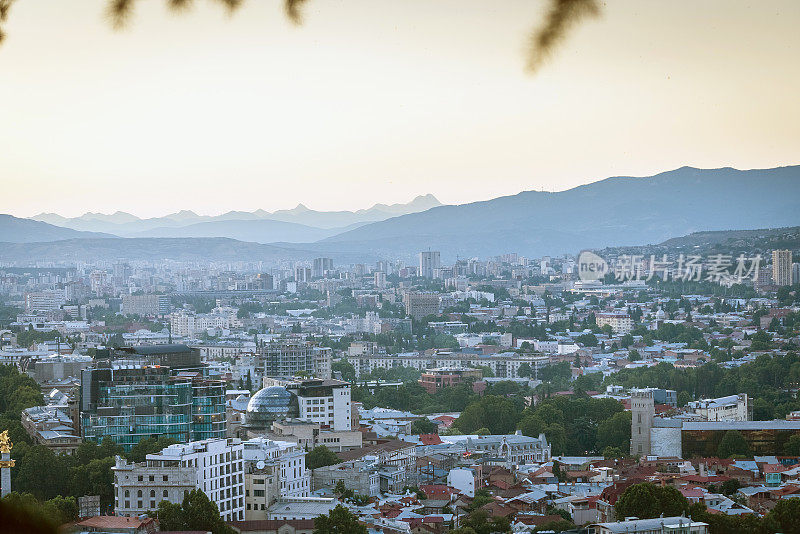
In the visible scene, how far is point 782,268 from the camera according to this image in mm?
93250

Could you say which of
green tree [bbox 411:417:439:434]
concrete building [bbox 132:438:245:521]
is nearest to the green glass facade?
concrete building [bbox 132:438:245:521]

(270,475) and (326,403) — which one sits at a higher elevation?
(326,403)

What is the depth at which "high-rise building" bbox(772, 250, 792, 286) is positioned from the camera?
301 feet

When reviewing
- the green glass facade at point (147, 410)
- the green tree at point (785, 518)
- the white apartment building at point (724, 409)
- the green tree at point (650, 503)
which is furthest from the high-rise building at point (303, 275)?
the green tree at point (785, 518)

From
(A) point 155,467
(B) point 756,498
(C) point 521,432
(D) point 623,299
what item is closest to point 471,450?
(C) point 521,432

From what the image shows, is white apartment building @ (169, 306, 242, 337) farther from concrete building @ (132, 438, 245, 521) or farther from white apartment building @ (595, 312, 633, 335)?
concrete building @ (132, 438, 245, 521)

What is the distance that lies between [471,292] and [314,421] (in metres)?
84.4

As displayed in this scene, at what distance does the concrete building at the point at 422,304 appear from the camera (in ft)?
311

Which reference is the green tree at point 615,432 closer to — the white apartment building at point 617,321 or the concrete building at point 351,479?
the concrete building at point 351,479

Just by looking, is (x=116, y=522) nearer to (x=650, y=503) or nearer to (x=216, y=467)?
(x=216, y=467)

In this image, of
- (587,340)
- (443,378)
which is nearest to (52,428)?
(443,378)

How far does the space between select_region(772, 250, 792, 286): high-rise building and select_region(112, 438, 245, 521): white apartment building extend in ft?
238

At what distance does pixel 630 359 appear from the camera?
61.9m

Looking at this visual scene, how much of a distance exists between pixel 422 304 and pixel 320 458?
68.6 metres
